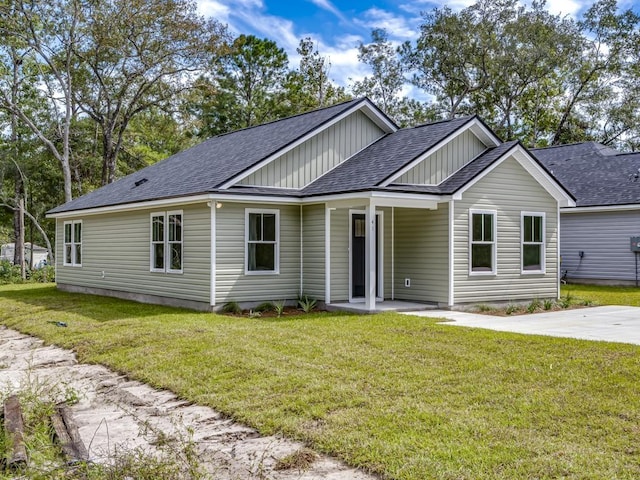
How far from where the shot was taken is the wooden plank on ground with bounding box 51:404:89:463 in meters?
4.62

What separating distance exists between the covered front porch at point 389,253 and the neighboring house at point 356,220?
3 centimetres

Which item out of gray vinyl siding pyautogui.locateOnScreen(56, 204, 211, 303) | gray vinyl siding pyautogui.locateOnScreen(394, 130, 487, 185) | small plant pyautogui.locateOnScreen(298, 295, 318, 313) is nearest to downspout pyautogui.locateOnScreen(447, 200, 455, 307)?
gray vinyl siding pyautogui.locateOnScreen(394, 130, 487, 185)

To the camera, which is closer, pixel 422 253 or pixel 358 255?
pixel 422 253

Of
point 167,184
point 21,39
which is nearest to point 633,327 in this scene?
point 167,184

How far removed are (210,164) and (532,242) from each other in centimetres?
811

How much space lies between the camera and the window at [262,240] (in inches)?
526

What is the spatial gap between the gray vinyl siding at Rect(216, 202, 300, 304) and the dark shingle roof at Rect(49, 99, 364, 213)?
876mm

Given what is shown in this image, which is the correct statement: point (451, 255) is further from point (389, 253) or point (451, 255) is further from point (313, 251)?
point (313, 251)

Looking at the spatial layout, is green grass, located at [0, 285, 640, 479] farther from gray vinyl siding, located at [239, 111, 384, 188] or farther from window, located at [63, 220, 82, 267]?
window, located at [63, 220, 82, 267]

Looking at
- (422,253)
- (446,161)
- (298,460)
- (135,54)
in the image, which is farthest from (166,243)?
(135,54)

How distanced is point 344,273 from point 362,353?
565cm

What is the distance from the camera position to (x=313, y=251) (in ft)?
45.0

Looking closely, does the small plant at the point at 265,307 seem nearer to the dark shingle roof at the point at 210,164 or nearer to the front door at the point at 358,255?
the front door at the point at 358,255

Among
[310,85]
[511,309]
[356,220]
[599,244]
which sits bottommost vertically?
[511,309]
